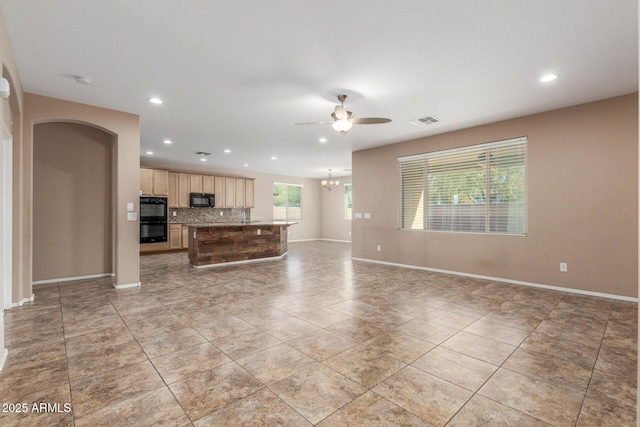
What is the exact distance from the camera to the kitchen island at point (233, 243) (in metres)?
6.42

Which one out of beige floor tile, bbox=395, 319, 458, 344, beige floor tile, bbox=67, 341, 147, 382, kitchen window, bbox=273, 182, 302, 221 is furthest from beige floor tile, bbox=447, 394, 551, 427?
kitchen window, bbox=273, 182, 302, 221

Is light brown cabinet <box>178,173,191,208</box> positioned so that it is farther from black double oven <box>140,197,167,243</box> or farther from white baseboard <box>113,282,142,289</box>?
white baseboard <box>113,282,142,289</box>

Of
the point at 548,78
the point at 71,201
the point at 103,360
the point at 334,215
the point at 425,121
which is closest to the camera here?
the point at 103,360

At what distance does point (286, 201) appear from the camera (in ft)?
39.5

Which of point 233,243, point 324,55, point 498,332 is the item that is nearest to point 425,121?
point 324,55

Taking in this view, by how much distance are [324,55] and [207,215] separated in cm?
798

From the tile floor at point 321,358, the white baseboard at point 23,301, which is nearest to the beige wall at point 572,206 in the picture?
the tile floor at point 321,358

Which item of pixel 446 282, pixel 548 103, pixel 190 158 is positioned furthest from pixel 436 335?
pixel 190 158

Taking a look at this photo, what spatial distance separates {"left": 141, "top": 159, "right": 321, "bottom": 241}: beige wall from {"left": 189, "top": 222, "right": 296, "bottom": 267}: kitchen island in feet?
11.6

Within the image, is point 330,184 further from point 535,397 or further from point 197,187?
point 535,397

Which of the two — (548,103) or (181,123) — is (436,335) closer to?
(548,103)

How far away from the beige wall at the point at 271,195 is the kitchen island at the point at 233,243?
3.53 meters

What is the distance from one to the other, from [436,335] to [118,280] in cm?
446

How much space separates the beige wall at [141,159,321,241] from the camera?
32.1 ft
